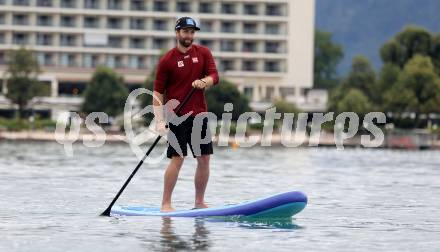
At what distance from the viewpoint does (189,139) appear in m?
17.0

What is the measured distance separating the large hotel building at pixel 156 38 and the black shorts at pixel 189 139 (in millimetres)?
136008

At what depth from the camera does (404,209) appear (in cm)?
1923

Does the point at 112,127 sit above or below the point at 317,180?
below

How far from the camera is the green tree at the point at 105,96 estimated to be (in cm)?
12406

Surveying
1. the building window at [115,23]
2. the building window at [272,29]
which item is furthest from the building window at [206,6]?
the building window at [115,23]

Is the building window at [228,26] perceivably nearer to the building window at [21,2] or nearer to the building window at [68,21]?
the building window at [68,21]

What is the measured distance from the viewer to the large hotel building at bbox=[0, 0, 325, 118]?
518ft

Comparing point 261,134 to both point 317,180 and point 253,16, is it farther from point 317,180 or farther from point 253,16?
point 317,180

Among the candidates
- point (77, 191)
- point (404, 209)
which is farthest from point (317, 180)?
point (404, 209)

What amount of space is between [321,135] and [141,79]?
167 ft

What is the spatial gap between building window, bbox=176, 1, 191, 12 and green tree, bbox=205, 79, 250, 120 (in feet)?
125

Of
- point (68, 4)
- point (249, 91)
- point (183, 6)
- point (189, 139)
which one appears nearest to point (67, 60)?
point (68, 4)

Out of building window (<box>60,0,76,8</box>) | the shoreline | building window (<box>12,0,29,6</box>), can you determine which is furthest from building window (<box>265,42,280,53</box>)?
the shoreline

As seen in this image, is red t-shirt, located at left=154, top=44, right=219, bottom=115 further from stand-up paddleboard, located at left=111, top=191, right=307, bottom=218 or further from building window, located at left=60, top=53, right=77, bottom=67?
building window, located at left=60, top=53, right=77, bottom=67
